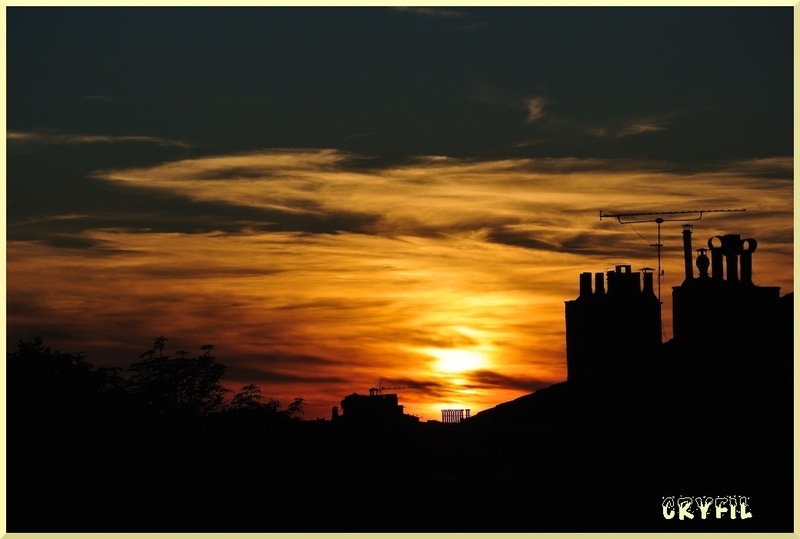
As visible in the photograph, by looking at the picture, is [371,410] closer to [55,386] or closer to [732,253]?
[732,253]

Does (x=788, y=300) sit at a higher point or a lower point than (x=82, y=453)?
higher

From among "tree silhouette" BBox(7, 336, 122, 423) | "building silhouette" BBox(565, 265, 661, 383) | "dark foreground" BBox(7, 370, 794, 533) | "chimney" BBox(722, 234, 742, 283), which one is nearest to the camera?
"dark foreground" BBox(7, 370, 794, 533)

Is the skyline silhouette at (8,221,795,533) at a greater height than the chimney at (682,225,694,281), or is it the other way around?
the chimney at (682,225,694,281)

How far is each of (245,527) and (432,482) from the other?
172 inches

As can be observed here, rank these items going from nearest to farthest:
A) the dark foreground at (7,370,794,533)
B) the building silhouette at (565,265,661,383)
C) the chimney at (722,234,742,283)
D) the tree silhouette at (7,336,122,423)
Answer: the dark foreground at (7,370,794,533)
the chimney at (722,234,742,283)
the building silhouette at (565,265,661,383)
the tree silhouette at (7,336,122,423)

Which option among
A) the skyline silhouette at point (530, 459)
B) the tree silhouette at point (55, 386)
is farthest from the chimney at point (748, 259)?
the tree silhouette at point (55, 386)

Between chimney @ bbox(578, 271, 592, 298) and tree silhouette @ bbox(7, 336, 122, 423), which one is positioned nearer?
chimney @ bbox(578, 271, 592, 298)

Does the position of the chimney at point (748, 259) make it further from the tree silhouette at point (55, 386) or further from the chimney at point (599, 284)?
the tree silhouette at point (55, 386)

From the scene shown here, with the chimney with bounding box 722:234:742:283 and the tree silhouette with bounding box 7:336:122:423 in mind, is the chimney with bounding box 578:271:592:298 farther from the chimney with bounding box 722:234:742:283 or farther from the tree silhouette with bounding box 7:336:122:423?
the tree silhouette with bounding box 7:336:122:423

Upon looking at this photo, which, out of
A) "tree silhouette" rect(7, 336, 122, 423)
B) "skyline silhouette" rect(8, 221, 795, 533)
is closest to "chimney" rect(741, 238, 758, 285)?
"skyline silhouette" rect(8, 221, 795, 533)

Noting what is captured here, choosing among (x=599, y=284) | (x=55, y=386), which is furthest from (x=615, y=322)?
(x=55, y=386)

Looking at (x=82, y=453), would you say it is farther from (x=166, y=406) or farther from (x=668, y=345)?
(x=166, y=406)

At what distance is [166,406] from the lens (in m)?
57.3

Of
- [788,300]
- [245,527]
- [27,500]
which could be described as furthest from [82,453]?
[788,300]
